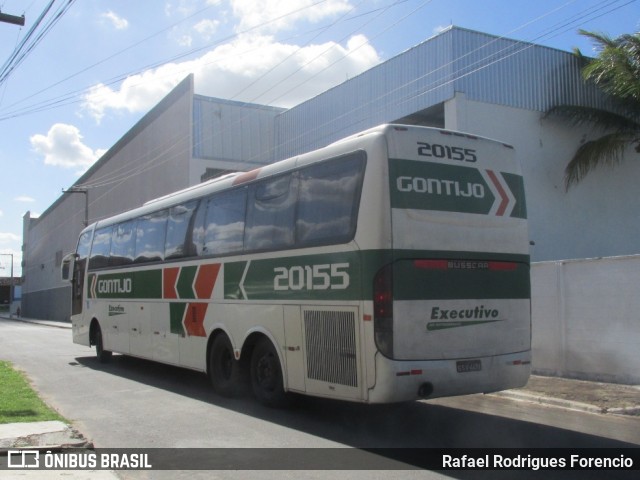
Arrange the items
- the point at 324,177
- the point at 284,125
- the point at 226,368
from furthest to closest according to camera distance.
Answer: the point at 284,125 → the point at 226,368 → the point at 324,177

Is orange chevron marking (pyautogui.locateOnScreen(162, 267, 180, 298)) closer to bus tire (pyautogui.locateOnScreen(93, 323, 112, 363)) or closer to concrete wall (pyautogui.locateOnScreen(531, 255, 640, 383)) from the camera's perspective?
bus tire (pyautogui.locateOnScreen(93, 323, 112, 363))

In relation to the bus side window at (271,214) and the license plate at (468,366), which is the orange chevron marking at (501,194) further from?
the bus side window at (271,214)

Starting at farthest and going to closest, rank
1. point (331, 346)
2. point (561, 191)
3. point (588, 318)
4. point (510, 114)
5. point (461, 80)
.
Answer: point (561, 191), point (510, 114), point (461, 80), point (588, 318), point (331, 346)

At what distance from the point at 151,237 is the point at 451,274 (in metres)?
7.10

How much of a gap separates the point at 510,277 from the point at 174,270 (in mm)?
6113

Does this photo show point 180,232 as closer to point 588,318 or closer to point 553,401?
point 553,401

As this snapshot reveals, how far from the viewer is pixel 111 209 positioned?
44.7 metres

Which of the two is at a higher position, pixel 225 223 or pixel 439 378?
pixel 225 223

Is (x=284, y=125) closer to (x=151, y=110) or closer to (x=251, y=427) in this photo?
(x=151, y=110)

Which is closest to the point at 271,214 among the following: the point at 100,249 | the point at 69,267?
the point at 100,249

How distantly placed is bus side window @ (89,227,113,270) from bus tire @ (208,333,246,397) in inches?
229

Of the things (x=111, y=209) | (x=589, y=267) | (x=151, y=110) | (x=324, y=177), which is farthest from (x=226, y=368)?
(x=111, y=209)

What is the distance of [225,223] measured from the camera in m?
9.94

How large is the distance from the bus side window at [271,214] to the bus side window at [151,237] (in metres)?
3.32
